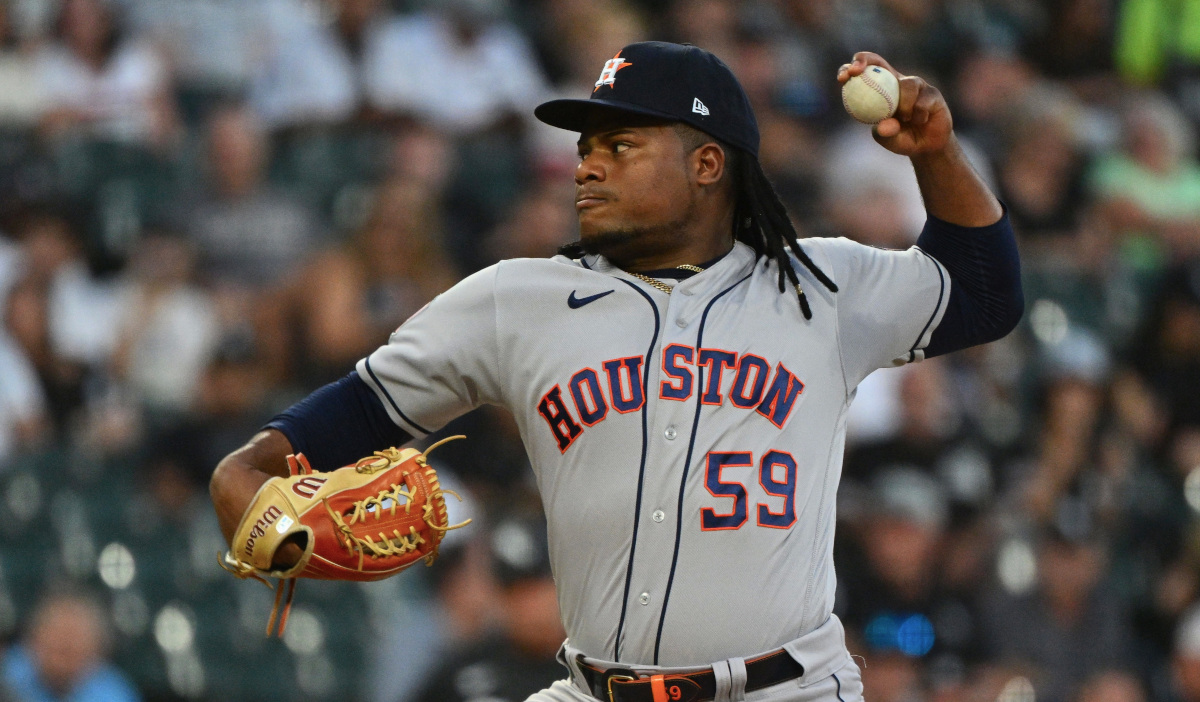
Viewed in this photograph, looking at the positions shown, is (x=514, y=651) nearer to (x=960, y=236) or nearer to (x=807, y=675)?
(x=807, y=675)

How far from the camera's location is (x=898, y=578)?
19.4 feet

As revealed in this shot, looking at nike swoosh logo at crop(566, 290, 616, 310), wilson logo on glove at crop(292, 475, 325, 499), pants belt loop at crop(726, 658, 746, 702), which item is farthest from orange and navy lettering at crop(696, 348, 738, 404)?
wilson logo on glove at crop(292, 475, 325, 499)

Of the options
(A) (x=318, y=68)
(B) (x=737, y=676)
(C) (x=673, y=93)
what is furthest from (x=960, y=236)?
(A) (x=318, y=68)

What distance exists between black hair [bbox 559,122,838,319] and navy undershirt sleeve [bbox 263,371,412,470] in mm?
514

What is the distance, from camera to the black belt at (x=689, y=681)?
8.77 ft

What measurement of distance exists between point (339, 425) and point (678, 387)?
0.64 metres

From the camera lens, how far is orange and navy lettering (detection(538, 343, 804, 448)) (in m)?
2.78

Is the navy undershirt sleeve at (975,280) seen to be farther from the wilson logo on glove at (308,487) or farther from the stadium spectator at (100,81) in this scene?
the stadium spectator at (100,81)

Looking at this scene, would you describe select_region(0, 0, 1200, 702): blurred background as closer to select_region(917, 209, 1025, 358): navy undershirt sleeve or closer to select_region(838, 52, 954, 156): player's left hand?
select_region(917, 209, 1025, 358): navy undershirt sleeve

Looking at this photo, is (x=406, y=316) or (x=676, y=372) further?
(x=406, y=316)

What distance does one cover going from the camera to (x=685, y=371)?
2.80 m

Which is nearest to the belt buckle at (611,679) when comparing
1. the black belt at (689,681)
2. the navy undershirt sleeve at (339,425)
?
the black belt at (689,681)

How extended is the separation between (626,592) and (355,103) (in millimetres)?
5131

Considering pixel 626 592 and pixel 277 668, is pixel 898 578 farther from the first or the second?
pixel 626 592
